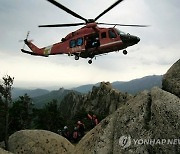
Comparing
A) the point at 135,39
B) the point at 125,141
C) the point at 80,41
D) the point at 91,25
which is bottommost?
the point at 125,141

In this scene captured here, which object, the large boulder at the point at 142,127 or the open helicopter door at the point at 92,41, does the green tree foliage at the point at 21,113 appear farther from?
the large boulder at the point at 142,127

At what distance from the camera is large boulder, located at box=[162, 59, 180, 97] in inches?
505

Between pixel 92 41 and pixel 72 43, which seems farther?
pixel 72 43

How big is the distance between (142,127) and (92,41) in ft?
64.2

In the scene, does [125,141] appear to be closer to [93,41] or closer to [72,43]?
[93,41]

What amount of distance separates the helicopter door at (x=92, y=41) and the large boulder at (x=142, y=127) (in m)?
17.2

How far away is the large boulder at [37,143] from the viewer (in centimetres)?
1925

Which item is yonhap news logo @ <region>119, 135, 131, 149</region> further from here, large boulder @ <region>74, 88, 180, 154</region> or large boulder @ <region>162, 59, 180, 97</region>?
large boulder @ <region>162, 59, 180, 97</region>

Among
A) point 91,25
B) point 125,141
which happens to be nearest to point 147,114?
point 125,141

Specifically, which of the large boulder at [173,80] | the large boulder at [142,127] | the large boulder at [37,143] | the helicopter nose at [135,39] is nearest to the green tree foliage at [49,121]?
the helicopter nose at [135,39]

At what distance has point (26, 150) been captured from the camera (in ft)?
62.9

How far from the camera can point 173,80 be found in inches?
516

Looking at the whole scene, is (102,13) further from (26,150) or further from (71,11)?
(26,150)

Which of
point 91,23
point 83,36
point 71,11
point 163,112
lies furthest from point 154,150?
point 83,36
